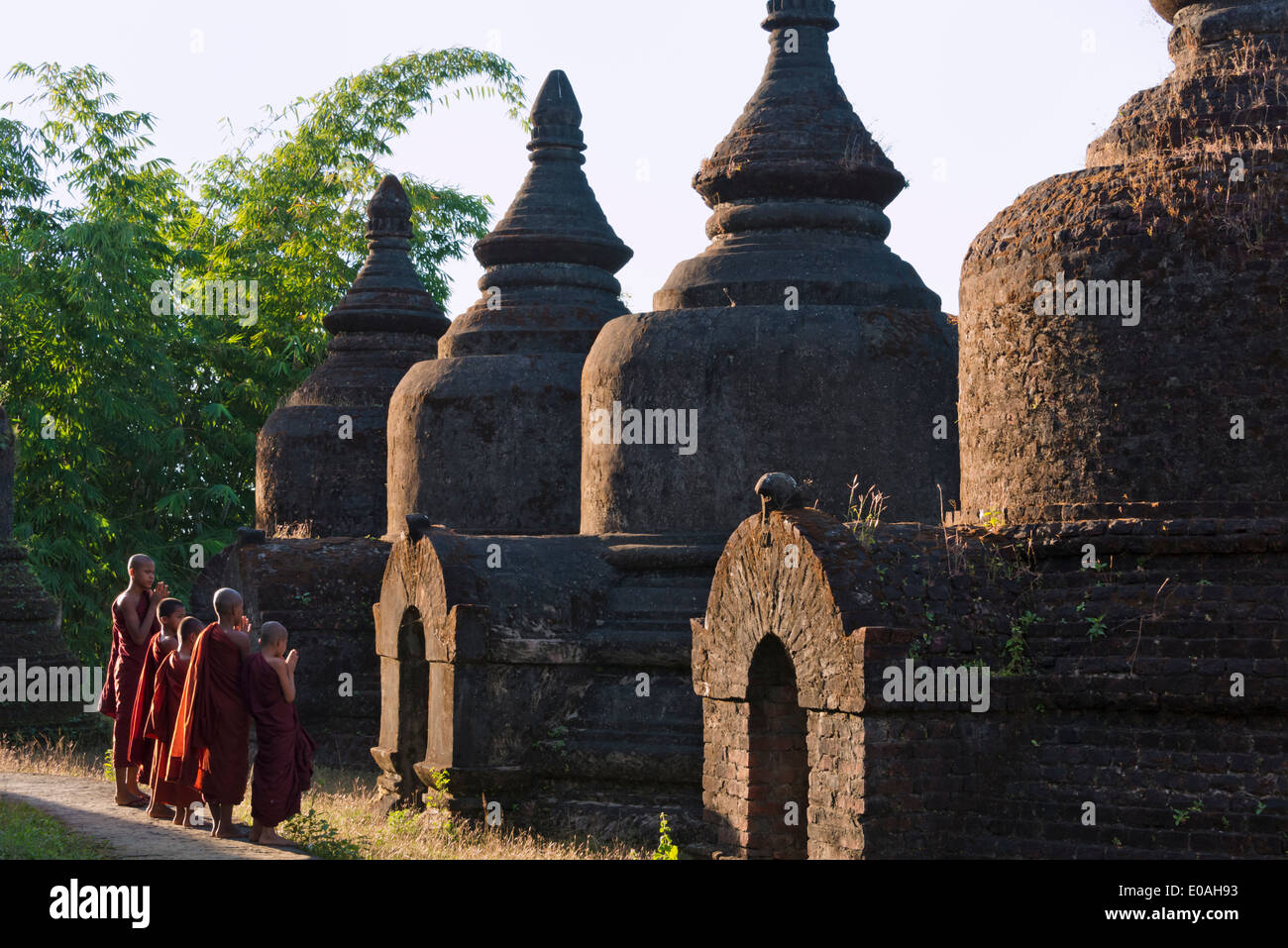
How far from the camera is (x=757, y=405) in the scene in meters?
11.7

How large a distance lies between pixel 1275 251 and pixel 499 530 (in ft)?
24.7

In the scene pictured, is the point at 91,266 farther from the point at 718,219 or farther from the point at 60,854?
the point at 60,854

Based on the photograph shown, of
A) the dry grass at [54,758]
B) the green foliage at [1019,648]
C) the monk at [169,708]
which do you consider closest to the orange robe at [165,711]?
the monk at [169,708]

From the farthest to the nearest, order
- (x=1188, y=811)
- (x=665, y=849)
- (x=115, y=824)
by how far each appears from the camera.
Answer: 1. (x=115, y=824)
2. (x=665, y=849)
3. (x=1188, y=811)

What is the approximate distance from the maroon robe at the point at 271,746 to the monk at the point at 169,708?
0.83 m

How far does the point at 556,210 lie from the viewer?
1543 cm

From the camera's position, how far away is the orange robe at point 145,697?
419 inches

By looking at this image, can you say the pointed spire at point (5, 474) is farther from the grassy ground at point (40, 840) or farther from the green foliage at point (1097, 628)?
the green foliage at point (1097, 628)

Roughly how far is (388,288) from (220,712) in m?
8.79

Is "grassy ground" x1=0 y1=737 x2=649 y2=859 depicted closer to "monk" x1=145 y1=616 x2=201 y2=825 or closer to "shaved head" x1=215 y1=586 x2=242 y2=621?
"monk" x1=145 y1=616 x2=201 y2=825

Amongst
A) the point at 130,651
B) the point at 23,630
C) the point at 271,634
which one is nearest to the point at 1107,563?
the point at 271,634

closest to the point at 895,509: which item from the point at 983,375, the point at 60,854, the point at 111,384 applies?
the point at 983,375

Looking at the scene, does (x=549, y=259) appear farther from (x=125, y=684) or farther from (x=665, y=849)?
(x=665, y=849)

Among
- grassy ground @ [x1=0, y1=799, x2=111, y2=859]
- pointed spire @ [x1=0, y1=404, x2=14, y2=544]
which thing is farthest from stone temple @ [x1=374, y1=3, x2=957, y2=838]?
pointed spire @ [x1=0, y1=404, x2=14, y2=544]
